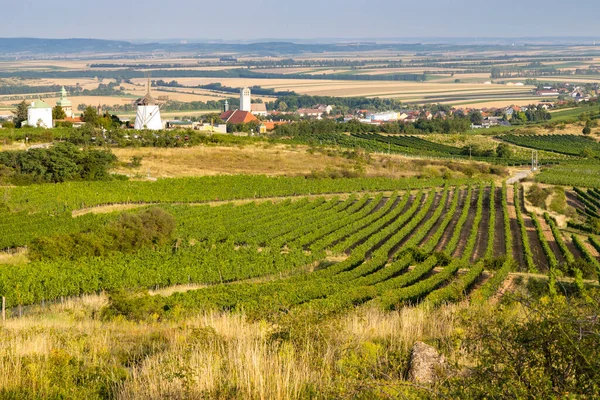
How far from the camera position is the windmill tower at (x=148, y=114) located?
208ft

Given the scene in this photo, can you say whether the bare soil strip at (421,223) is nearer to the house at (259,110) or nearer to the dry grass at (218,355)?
the dry grass at (218,355)

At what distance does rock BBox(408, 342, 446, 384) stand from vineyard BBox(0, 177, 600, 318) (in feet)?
6.39

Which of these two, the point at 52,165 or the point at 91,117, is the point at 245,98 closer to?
the point at 91,117

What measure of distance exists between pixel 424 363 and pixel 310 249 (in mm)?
20523

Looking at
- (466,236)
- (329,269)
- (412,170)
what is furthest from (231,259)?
(412,170)

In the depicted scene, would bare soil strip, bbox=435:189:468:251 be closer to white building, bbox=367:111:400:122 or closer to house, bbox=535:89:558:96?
white building, bbox=367:111:400:122

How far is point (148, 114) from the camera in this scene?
211ft

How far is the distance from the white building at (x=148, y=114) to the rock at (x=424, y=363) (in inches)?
2289

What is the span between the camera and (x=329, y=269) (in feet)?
76.4

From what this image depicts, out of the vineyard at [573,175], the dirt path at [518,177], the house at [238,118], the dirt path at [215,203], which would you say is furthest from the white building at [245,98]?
the dirt path at [215,203]

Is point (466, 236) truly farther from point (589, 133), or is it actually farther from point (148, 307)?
point (589, 133)

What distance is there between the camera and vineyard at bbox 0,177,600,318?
1797 cm

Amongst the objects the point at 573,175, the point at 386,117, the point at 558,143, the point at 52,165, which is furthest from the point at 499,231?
the point at 386,117

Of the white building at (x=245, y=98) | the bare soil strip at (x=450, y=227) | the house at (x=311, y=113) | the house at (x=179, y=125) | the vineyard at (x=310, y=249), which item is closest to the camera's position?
the vineyard at (x=310, y=249)
